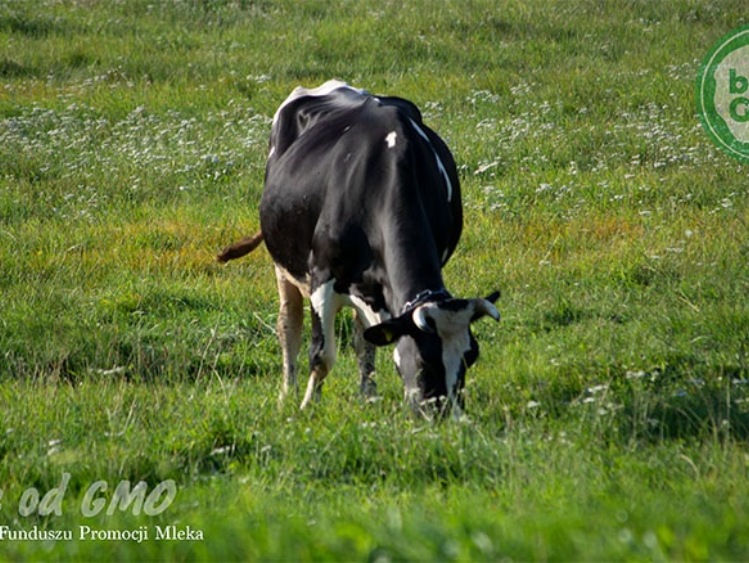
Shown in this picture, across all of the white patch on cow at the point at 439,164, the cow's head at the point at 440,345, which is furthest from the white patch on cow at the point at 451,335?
the white patch on cow at the point at 439,164

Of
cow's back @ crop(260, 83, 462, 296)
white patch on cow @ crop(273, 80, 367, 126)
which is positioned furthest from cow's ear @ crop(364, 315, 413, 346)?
white patch on cow @ crop(273, 80, 367, 126)

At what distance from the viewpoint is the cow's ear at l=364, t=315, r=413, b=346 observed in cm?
691

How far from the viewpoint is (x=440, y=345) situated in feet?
22.6

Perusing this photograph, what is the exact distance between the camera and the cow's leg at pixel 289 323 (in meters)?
9.30

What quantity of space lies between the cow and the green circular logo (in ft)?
20.2

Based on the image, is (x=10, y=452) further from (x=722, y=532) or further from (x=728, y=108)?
(x=728, y=108)

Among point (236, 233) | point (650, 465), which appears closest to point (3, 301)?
point (236, 233)

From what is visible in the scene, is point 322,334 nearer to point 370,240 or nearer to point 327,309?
point 327,309

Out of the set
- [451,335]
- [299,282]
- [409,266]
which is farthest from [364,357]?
[451,335]

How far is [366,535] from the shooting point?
13.7 feet

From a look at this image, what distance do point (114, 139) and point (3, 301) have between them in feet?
22.5

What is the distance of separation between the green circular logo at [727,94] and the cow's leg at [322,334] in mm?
6942

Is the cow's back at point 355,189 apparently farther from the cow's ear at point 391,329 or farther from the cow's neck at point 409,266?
the cow's ear at point 391,329

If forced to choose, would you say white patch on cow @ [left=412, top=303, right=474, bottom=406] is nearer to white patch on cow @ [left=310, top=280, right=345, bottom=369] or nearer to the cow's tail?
white patch on cow @ [left=310, top=280, right=345, bottom=369]
